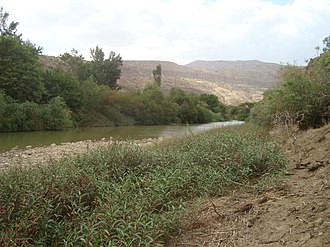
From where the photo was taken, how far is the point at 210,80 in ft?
389

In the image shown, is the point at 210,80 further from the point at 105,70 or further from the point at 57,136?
the point at 57,136

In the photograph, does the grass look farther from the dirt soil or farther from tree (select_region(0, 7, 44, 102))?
tree (select_region(0, 7, 44, 102))

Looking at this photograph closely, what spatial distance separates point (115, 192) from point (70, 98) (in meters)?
36.1

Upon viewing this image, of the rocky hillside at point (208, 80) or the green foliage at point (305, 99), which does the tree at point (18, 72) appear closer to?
the green foliage at point (305, 99)

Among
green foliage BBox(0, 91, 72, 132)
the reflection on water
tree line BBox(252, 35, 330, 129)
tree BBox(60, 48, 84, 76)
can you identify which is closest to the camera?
tree line BBox(252, 35, 330, 129)

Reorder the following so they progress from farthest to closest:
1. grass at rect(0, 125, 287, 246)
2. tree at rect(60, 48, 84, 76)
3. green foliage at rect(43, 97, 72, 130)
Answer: tree at rect(60, 48, 84, 76), green foliage at rect(43, 97, 72, 130), grass at rect(0, 125, 287, 246)

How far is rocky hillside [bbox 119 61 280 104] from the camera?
96562 mm

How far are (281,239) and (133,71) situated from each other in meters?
102

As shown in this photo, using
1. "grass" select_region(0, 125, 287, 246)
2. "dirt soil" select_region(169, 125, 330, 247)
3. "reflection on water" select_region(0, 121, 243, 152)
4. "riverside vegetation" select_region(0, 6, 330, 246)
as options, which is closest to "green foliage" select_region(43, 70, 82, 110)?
"reflection on water" select_region(0, 121, 243, 152)

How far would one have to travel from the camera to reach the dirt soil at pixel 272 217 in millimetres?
3104

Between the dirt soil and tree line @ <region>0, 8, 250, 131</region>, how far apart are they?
26504 mm

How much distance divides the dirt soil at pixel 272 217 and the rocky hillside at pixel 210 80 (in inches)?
3092

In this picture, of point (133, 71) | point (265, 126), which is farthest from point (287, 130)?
point (133, 71)

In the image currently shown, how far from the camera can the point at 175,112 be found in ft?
180
